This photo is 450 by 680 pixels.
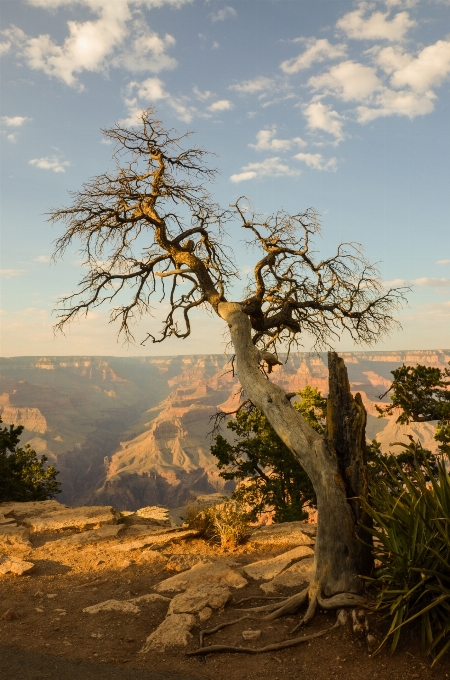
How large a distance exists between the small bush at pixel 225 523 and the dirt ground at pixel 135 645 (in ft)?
6.16

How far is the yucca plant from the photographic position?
4250 millimetres

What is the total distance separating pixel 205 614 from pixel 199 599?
0.38 metres

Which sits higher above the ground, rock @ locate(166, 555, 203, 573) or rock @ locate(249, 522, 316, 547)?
rock @ locate(166, 555, 203, 573)

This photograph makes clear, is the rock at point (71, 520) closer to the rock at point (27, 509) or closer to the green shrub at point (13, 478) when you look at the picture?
the rock at point (27, 509)

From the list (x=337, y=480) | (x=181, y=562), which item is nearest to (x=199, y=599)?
(x=181, y=562)

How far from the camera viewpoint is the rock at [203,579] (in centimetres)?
695

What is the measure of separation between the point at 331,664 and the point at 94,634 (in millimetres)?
2914

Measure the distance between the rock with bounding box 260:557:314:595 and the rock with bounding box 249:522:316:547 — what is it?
217cm

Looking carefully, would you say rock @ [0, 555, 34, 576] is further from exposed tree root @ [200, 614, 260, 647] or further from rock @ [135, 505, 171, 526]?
rock @ [135, 505, 171, 526]

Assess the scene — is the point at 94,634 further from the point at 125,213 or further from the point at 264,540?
the point at 125,213

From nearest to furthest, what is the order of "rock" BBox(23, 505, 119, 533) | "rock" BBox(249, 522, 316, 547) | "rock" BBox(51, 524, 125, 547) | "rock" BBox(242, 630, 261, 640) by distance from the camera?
1. "rock" BBox(242, 630, 261, 640)
2. "rock" BBox(249, 522, 316, 547)
3. "rock" BBox(51, 524, 125, 547)
4. "rock" BBox(23, 505, 119, 533)

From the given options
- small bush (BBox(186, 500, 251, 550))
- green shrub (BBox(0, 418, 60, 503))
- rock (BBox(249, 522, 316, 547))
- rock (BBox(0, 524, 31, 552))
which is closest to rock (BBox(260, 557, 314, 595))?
rock (BBox(249, 522, 316, 547))

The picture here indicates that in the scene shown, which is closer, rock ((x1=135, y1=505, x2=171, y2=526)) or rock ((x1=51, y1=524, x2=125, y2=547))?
rock ((x1=51, y1=524, x2=125, y2=547))

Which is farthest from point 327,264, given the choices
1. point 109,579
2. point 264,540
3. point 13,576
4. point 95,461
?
point 95,461
